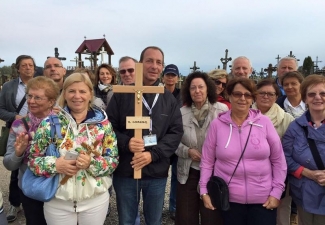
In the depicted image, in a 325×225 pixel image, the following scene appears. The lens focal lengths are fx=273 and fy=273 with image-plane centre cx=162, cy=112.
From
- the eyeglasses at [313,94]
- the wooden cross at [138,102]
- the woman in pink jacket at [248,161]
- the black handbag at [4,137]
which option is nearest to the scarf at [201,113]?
the woman in pink jacket at [248,161]

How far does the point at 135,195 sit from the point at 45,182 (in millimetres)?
926

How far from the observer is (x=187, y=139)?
10.4ft

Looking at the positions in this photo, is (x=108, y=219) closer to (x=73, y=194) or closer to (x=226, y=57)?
(x=73, y=194)

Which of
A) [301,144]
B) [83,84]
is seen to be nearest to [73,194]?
[83,84]

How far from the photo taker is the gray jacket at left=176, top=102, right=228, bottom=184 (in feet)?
10.3

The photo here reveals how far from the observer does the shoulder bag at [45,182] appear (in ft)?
7.58

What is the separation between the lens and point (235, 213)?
8.71 ft

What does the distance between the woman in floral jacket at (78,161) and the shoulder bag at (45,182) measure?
0.04m

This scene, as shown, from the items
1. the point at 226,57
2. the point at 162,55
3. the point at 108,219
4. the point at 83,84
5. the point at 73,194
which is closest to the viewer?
the point at 73,194

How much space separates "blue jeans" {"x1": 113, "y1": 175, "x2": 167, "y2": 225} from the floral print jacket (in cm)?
33

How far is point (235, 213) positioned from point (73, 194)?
1533mm

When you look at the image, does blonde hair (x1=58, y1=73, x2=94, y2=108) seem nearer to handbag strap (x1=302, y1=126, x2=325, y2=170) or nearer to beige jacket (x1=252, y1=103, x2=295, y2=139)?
beige jacket (x1=252, y1=103, x2=295, y2=139)

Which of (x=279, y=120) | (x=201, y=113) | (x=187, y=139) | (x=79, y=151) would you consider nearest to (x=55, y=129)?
(x=79, y=151)

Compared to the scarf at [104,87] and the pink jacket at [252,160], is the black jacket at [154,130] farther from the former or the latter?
the scarf at [104,87]
